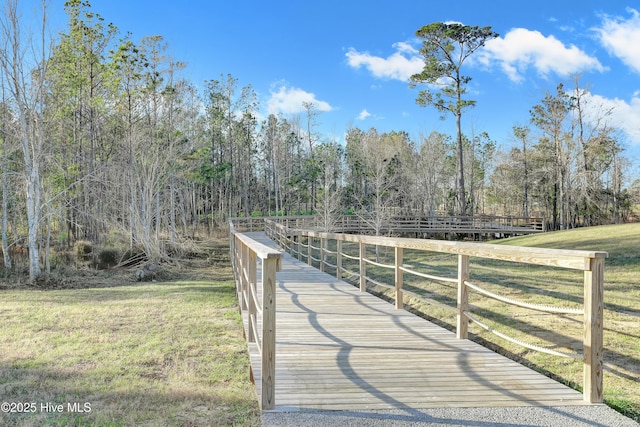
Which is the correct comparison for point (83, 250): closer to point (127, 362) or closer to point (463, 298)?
point (127, 362)

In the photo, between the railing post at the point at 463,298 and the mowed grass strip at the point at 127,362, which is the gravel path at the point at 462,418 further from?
the railing post at the point at 463,298

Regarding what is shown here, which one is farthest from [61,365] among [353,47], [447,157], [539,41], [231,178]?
[447,157]

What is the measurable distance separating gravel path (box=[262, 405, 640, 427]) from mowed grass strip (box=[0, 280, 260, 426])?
2.68ft

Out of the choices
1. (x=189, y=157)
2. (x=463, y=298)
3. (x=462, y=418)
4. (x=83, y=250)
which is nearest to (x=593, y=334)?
(x=462, y=418)

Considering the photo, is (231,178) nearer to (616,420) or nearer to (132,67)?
(132,67)

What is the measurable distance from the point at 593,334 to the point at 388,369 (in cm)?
151

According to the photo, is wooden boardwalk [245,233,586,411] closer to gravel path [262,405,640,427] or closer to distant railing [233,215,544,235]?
gravel path [262,405,640,427]

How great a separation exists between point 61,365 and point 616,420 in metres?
5.33

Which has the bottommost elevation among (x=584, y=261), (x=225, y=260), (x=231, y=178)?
(x=225, y=260)

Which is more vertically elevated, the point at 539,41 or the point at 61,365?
the point at 539,41

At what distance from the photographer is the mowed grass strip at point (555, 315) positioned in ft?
13.1

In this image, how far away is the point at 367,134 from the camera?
47.9 meters

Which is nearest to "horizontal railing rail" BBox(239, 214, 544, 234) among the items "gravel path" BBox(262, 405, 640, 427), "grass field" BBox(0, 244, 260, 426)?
"grass field" BBox(0, 244, 260, 426)

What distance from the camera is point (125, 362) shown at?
5309mm
